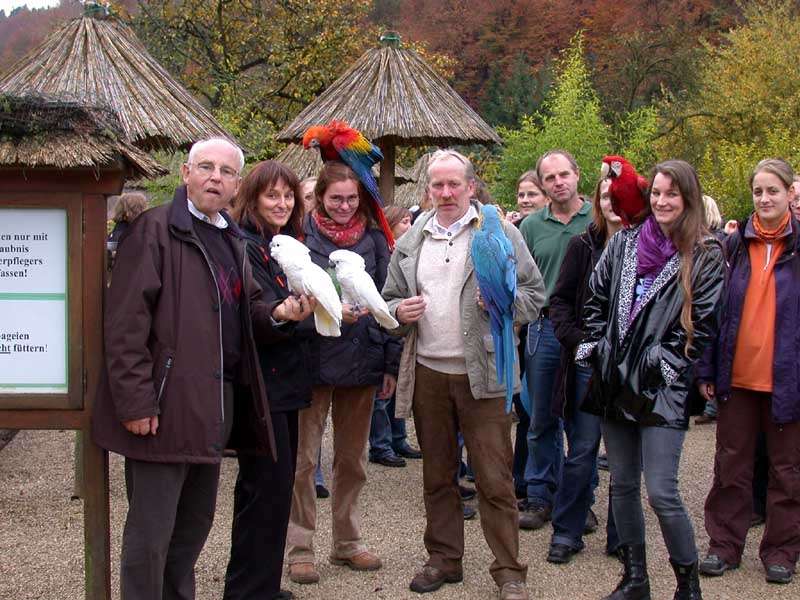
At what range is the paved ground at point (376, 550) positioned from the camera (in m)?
4.95

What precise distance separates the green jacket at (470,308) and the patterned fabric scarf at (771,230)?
143cm

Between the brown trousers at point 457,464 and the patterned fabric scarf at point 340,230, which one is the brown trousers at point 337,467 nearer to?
the brown trousers at point 457,464

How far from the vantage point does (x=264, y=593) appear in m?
4.52

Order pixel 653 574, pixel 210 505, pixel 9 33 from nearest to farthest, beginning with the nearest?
1. pixel 210 505
2. pixel 653 574
3. pixel 9 33

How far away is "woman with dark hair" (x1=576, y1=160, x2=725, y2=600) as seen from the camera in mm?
4340

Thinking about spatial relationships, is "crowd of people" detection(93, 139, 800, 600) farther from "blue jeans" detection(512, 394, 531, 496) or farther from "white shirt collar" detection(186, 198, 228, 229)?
"blue jeans" detection(512, 394, 531, 496)

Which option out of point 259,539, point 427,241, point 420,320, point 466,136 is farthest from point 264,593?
point 466,136

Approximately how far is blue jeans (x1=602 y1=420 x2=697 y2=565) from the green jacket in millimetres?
593

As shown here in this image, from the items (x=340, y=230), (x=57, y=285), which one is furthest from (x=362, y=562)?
(x=57, y=285)

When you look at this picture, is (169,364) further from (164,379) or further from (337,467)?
(337,467)

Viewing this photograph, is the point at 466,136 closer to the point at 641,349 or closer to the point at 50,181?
the point at 641,349

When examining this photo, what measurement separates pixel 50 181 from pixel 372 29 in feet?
75.3

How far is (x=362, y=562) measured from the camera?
5219 mm

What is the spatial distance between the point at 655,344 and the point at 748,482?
5.28 ft
